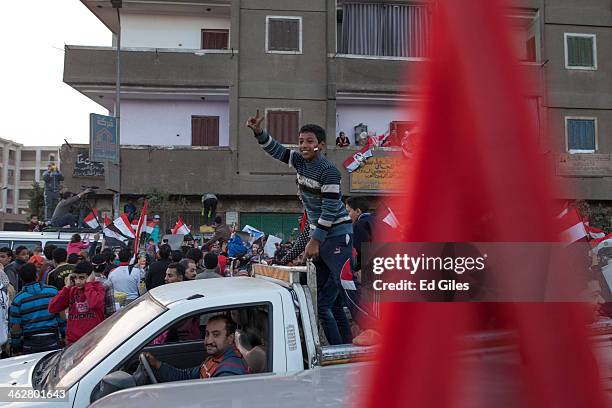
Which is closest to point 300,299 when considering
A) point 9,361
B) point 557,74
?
point 9,361

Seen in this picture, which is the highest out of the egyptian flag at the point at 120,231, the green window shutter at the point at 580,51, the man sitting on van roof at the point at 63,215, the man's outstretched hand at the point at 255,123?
the green window shutter at the point at 580,51

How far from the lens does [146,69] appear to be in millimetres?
19297

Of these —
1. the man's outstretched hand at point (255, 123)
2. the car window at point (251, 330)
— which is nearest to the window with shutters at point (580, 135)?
the man's outstretched hand at point (255, 123)

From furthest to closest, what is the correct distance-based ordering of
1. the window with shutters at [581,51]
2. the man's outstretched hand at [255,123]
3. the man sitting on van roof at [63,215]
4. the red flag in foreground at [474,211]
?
the window with shutters at [581,51] → the man sitting on van roof at [63,215] → the man's outstretched hand at [255,123] → the red flag in foreground at [474,211]

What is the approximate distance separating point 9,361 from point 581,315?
378cm

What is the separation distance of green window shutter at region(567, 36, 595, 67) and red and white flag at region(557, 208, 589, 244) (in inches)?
Answer: 879

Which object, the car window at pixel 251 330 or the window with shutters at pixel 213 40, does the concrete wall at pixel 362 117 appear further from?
the car window at pixel 251 330

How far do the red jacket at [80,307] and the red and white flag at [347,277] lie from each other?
9.43 feet

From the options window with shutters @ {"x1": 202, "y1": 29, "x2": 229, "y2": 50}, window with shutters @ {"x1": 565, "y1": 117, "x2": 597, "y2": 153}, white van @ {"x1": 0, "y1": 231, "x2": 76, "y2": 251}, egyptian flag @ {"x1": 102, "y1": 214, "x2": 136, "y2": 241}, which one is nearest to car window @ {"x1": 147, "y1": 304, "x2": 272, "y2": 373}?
egyptian flag @ {"x1": 102, "y1": 214, "x2": 136, "y2": 241}

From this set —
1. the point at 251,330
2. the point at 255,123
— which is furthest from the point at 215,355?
the point at 255,123

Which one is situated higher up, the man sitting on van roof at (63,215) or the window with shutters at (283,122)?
the window with shutters at (283,122)

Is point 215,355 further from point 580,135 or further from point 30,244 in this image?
point 580,135

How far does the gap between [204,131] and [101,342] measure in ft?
58.2

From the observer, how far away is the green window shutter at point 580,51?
21.5 metres
